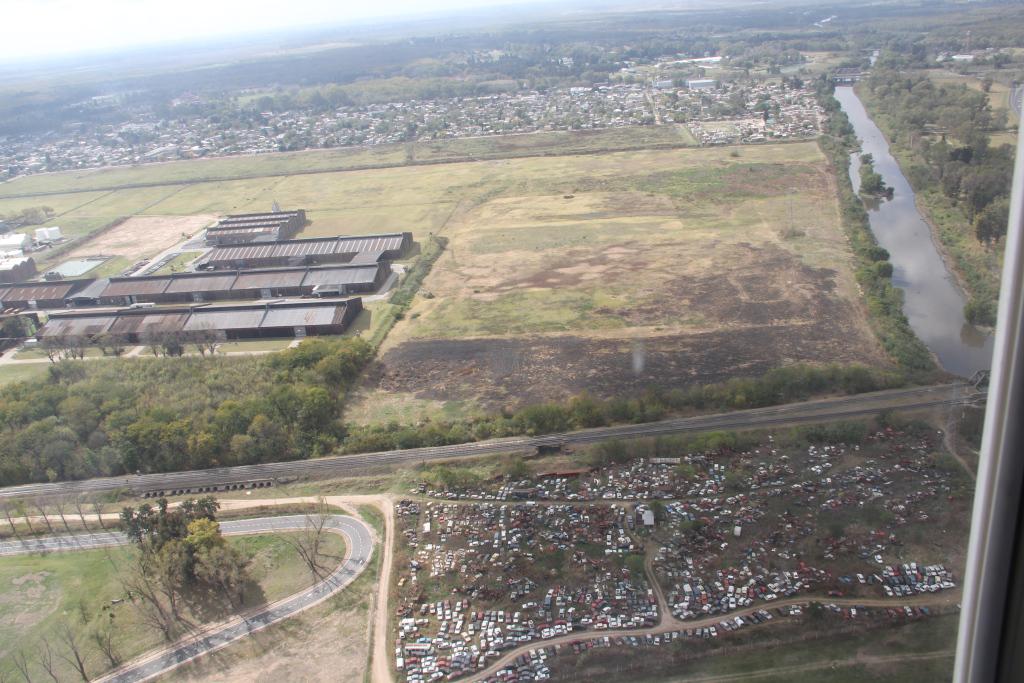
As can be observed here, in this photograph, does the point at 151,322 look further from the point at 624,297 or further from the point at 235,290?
the point at 624,297

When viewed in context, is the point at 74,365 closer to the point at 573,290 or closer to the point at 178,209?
the point at 573,290

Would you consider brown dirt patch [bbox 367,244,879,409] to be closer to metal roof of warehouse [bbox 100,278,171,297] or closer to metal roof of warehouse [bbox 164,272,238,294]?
metal roof of warehouse [bbox 164,272,238,294]

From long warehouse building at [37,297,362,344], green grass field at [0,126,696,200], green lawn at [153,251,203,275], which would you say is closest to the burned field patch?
long warehouse building at [37,297,362,344]

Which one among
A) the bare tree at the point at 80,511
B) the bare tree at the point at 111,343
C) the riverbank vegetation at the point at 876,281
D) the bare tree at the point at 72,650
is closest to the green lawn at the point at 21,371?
the bare tree at the point at 111,343

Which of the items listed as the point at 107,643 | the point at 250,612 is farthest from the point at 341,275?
the point at 107,643

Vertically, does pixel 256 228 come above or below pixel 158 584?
above

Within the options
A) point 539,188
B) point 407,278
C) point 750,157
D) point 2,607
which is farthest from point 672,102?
point 2,607
